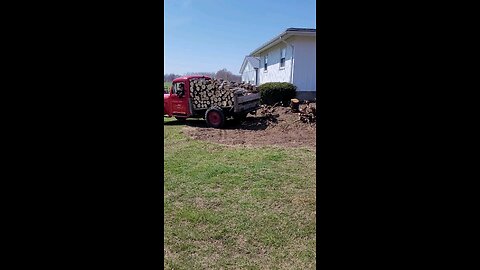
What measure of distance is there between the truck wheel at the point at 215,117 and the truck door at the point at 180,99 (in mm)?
Result: 832

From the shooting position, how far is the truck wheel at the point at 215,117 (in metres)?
10.0

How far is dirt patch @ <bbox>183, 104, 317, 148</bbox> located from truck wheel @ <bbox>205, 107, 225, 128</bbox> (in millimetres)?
257

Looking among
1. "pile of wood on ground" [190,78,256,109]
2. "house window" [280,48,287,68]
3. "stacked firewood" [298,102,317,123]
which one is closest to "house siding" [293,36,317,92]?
"house window" [280,48,287,68]

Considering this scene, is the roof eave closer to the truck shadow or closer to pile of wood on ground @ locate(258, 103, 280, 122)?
pile of wood on ground @ locate(258, 103, 280, 122)

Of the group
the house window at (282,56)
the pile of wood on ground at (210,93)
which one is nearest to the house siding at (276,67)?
the house window at (282,56)

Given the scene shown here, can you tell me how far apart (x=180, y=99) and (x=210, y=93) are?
1.02 m

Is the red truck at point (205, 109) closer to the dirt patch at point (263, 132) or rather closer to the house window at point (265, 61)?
the dirt patch at point (263, 132)

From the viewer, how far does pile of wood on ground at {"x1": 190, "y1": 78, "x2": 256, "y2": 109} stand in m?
10.3

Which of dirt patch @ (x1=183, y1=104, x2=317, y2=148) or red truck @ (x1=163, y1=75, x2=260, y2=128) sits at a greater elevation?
red truck @ (x1=163, y1=75, x2=260, y2=128)
